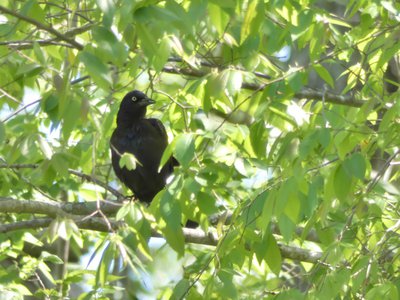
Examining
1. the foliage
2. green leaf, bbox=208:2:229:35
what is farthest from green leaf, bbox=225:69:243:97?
green leaf, bbox=208:2:229:35

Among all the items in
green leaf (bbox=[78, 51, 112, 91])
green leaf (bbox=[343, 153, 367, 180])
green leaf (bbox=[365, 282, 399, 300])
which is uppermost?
green leaf (bbox=[78, 51, 112, 91])

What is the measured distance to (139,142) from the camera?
701cm

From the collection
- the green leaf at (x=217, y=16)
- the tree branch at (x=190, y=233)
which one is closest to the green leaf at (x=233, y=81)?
the green leaf at (x=217, y=16)

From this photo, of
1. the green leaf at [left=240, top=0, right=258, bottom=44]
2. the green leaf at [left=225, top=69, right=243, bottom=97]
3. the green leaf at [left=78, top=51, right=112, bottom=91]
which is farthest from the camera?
the green leaf at [left=225, top=69, right=243, bottom=97]

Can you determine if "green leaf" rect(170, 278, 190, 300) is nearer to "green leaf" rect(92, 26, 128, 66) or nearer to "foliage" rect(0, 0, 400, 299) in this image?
"foliage" rect(0, 0, 400, 299)

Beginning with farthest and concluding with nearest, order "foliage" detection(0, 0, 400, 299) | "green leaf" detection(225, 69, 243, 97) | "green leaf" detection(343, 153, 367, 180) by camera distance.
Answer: "green leaf" detection(225, 69, 243, 97)
"green leaf" detection(343, 153, 367, 180)
"foliage" detection(0, 0, 400, 299)

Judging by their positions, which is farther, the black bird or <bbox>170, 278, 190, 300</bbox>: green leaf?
the black bird

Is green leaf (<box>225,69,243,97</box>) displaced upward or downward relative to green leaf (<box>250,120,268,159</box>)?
upward

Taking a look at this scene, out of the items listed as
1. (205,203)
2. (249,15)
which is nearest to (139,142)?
(205,203)

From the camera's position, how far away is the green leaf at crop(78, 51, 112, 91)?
285 cm

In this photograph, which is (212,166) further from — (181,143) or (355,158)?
(355,158)

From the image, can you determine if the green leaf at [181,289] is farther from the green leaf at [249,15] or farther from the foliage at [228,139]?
the green leaf at [249,15]

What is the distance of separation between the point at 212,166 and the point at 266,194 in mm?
520

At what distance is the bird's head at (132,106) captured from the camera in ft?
22.9
